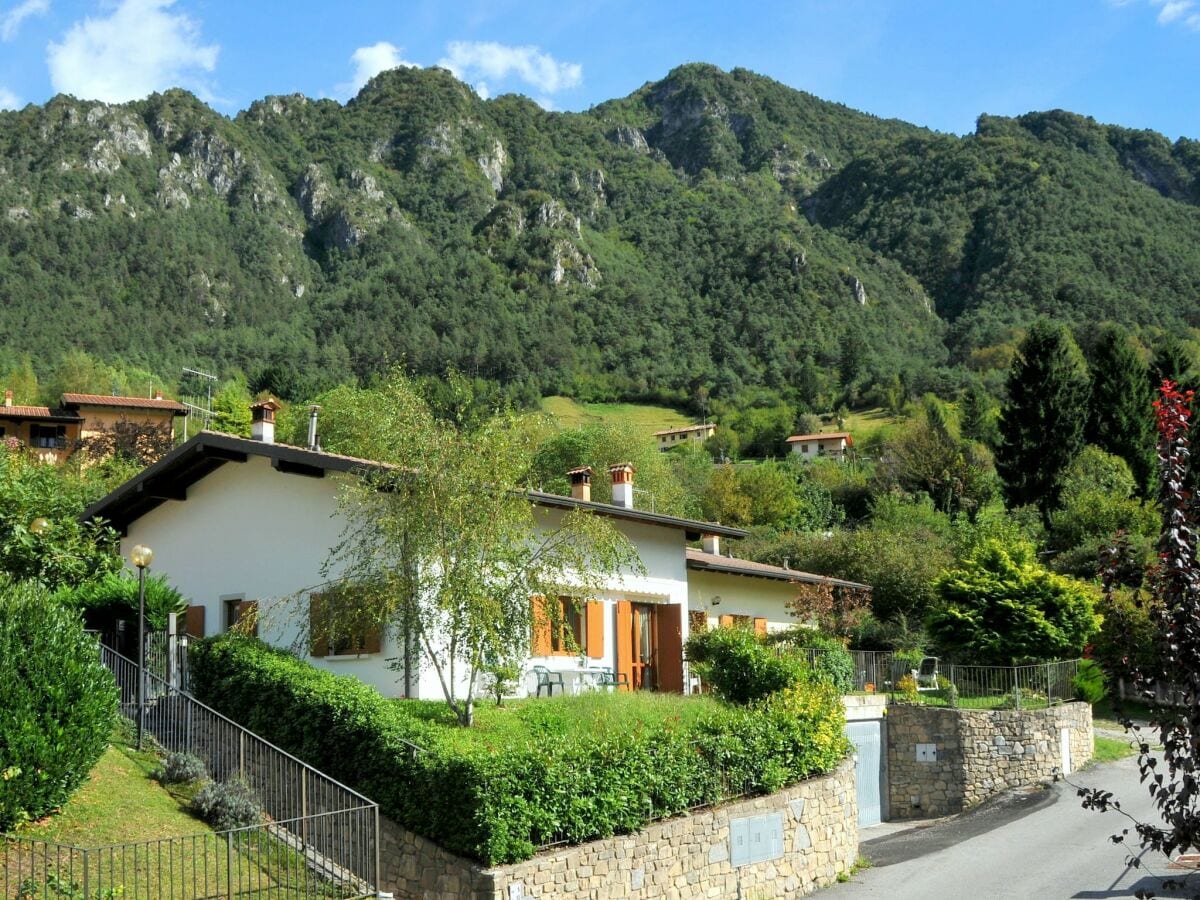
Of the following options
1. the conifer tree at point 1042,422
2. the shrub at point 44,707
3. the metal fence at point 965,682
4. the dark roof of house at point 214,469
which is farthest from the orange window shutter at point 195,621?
the conifer tree at point 1042,422

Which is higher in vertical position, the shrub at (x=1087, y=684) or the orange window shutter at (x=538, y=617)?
the orange window shutter at (x=538, y=617)

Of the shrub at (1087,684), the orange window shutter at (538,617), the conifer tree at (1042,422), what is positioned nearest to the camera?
the orange window shutter at (538,617)

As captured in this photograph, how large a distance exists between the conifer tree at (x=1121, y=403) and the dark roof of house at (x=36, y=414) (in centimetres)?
5379

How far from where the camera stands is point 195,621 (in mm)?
21234

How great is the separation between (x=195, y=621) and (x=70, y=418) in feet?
170

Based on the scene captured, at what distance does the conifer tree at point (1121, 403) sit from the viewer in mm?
52062

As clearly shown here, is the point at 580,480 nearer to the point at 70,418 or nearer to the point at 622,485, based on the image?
the point at 622,485

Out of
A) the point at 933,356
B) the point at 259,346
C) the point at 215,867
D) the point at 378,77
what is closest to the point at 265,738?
the point at 215,867

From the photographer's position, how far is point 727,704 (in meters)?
19.6

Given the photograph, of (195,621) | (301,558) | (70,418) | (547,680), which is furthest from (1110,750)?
(70,418)

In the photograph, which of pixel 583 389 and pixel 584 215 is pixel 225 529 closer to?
pixel 583 389

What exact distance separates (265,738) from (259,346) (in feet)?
333

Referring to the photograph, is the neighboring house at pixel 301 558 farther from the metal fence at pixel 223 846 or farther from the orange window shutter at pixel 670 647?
the metal fence at pixel 223 846

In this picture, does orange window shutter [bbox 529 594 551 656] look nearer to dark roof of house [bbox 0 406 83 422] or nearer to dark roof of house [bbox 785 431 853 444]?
dark roof of house [bbox 0 406 83 422]
